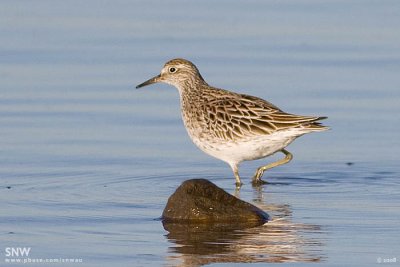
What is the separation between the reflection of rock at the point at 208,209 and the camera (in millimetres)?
11141

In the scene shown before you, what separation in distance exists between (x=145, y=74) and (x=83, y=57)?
1143 millimetres

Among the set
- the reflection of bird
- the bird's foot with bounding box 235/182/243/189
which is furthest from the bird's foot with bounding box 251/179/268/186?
the bird's foot with bounding box 235/182/243/189

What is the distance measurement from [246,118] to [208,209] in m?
2.16

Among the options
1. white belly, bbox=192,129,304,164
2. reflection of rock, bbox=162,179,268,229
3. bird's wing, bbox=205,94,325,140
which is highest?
bird's wing, bbox=205,94,325,140

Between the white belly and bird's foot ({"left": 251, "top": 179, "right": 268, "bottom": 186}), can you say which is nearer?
the white belly

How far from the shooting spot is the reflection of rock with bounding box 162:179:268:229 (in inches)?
439

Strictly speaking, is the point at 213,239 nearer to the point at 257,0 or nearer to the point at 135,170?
the point at 135,170

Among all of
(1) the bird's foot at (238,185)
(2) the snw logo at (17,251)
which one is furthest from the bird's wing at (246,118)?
(2) the snw logo at (17,251)

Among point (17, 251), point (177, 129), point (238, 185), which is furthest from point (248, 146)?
point (17, 251)

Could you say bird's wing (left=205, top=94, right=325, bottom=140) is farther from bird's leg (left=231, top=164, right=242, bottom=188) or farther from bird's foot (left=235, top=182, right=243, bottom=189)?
bird's foot (left=235, top=182, right=243, bottom=189)

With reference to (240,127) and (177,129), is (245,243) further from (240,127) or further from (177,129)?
(177,129)

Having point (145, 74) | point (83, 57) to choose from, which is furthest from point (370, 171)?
point (83, 57)

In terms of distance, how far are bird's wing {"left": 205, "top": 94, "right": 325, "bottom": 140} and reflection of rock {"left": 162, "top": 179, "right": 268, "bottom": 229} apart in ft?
5.72

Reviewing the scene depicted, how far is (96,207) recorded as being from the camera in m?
11.7
